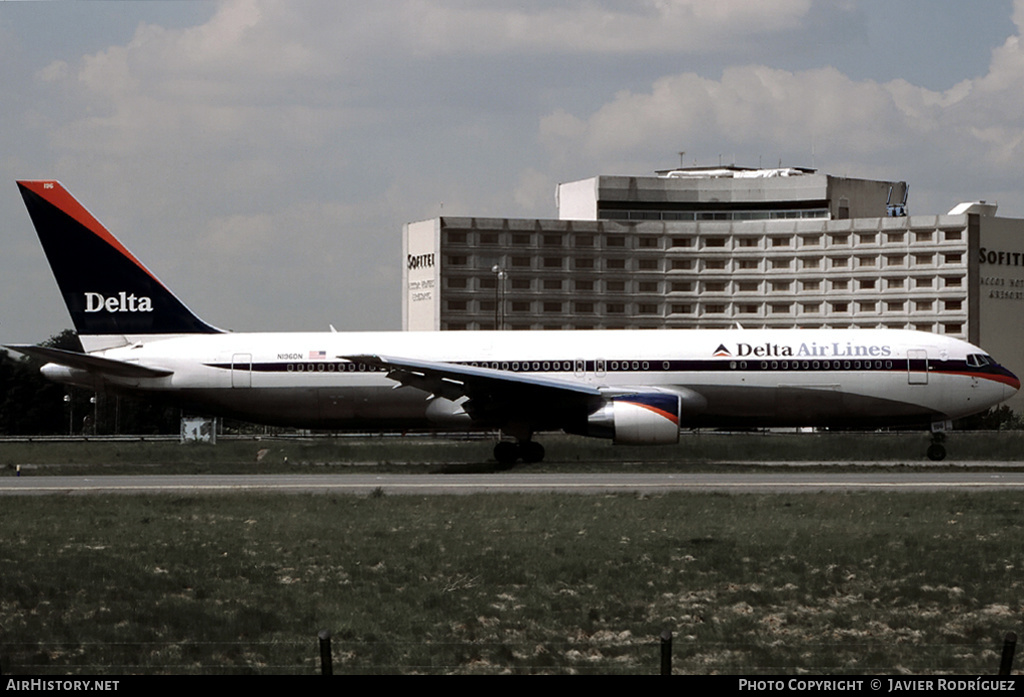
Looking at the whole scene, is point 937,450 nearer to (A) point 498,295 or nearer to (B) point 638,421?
→ (B) point 638,421

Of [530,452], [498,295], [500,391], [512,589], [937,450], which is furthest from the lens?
[498,295]

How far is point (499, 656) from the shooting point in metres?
15.1

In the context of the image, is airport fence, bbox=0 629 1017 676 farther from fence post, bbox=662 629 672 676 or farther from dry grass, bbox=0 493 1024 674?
fence post, bbox=662 629 672 676

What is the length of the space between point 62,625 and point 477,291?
364 feet

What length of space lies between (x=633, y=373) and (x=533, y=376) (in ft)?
10.0

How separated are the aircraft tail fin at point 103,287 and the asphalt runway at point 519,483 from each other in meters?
6.92

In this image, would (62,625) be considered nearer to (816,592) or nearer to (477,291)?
(816,592)

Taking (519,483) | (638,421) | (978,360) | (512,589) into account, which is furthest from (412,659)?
(978,360)

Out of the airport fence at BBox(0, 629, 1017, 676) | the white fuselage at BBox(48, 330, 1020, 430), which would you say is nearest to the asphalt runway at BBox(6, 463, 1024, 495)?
the white fuselage at BBox(48, 330, 1020, 430)

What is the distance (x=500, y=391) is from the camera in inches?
1475

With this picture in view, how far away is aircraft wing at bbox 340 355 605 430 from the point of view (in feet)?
119

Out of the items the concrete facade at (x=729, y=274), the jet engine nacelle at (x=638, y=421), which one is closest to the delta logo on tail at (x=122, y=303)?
the jet engine nacelle at (x=638, y=421)

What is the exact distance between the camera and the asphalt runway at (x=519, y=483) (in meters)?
29.5

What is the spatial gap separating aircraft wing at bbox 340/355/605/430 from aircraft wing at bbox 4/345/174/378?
7.63 meters
